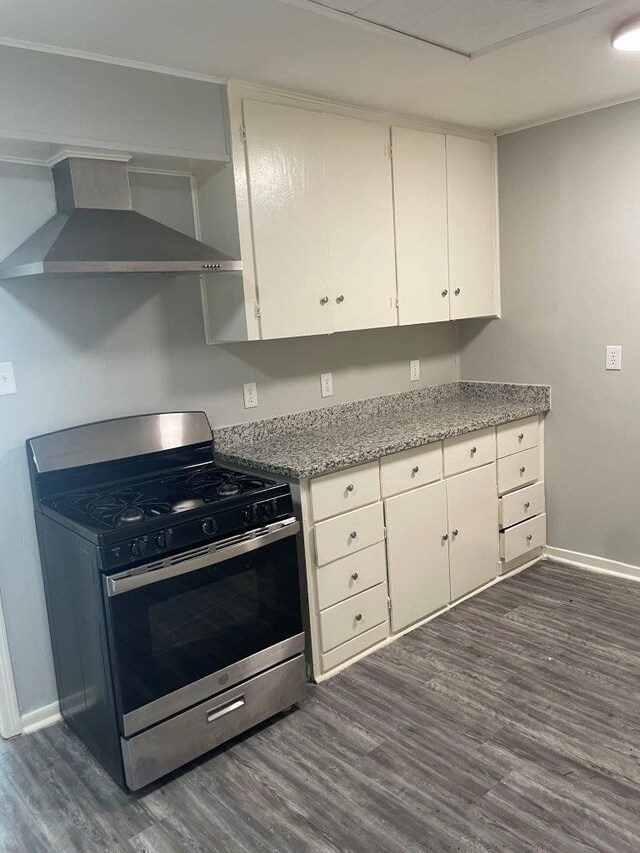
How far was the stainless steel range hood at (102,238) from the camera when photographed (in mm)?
2154

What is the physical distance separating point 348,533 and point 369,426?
738 mm

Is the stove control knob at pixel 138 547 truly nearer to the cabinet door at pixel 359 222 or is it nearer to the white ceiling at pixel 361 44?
the cabinet door at pixel 359 222

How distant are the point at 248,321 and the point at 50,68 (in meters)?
1.05

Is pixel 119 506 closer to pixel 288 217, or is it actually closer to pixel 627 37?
pixel 288 217

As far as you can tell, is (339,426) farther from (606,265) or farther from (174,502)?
(606,265)

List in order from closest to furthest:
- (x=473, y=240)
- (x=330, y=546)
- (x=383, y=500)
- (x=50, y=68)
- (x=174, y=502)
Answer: (x=50, y=68) < (x=174, y=502) < (x=330, y=546) < (x=383, y=500) < (x=473, y=240)

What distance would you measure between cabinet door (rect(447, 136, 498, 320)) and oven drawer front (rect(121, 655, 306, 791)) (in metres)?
2.03

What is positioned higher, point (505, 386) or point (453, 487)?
point (505, 386)

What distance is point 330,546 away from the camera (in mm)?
2674

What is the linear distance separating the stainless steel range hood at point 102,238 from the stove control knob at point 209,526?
2.76 feet

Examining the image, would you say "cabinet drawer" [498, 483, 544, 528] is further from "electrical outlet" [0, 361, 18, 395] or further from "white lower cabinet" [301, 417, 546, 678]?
"electrical outlet" [0, 361, 18, 395]

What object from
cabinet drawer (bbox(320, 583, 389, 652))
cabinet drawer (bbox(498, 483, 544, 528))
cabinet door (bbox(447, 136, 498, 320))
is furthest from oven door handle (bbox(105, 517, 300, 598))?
cabinet door (bbox(447, 136, 498, 320))

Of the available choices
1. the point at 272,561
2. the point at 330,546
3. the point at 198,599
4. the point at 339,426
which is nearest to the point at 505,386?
the point at 339,426

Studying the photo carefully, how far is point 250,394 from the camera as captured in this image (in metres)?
3.08
